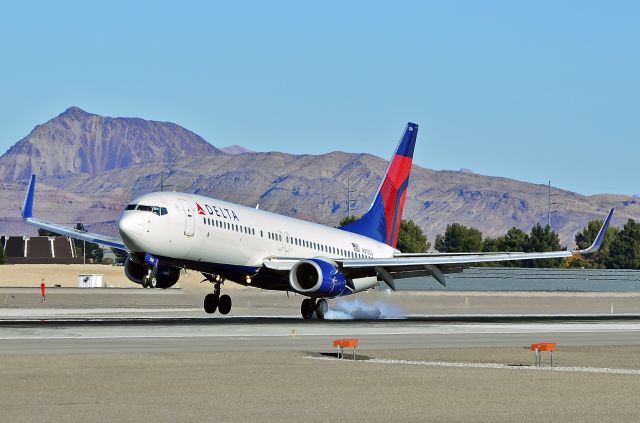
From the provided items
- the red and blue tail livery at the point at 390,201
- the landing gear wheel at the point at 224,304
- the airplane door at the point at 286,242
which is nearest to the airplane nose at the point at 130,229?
the landing gear wheel at the point at 224,304

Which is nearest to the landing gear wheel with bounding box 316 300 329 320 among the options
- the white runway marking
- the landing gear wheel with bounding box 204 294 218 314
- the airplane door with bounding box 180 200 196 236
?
the landing gear wheel with bounding box 204 294 218 314

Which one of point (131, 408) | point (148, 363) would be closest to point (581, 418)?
point (131, 408)

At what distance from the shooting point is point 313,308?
193ft

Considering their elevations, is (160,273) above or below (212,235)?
below

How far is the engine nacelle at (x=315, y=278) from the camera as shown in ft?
184

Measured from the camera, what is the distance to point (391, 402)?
2258 cm

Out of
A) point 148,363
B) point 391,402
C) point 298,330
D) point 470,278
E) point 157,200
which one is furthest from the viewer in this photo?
point 470,278

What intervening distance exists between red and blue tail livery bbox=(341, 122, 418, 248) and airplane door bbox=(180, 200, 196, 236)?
18570 millimetres

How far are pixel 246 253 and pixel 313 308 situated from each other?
435 centimetres

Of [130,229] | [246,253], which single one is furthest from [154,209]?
[246,253]

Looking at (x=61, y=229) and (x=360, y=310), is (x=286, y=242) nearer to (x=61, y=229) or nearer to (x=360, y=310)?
(x=360, y=310)

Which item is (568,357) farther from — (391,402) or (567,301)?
(567,301)

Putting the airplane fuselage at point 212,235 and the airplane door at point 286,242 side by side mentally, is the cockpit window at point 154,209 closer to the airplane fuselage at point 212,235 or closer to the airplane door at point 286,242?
the airplane fuselage at point 212,235

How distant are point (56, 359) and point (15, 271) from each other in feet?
372
